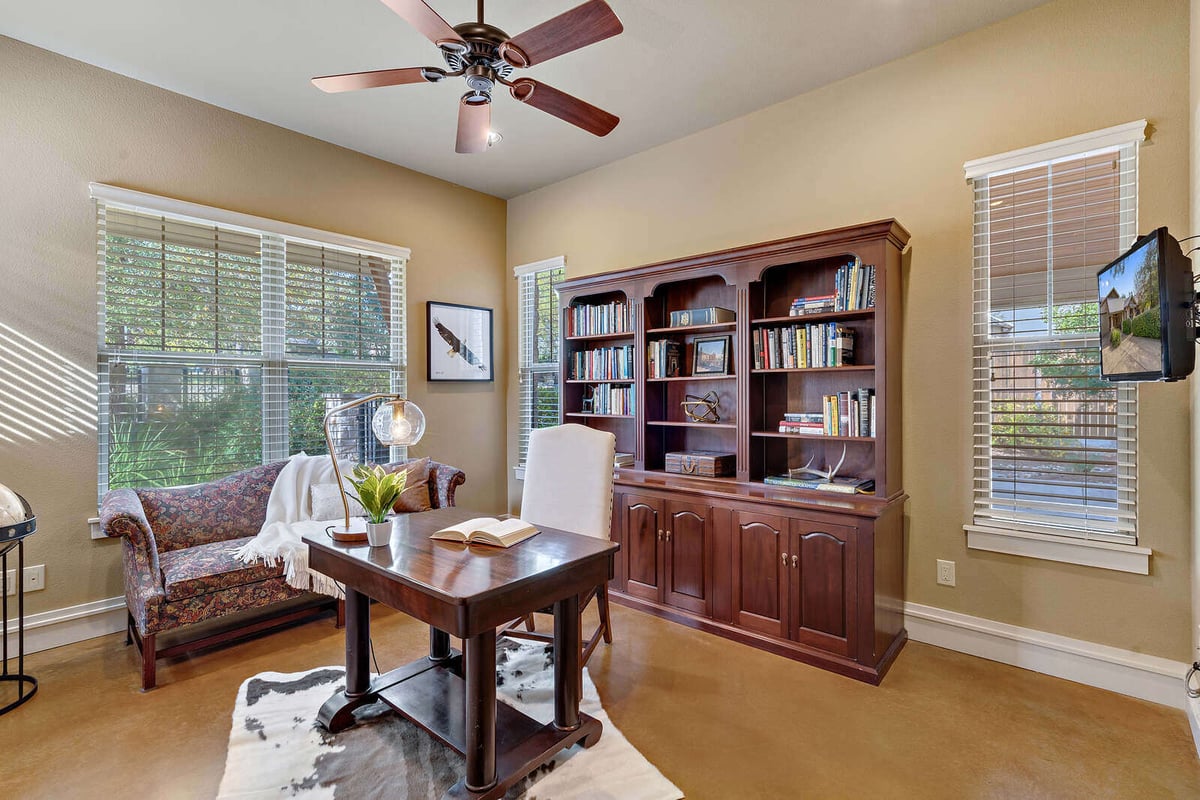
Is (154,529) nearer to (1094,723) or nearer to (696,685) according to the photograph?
(696,685)

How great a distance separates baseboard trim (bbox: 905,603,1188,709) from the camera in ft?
7.58

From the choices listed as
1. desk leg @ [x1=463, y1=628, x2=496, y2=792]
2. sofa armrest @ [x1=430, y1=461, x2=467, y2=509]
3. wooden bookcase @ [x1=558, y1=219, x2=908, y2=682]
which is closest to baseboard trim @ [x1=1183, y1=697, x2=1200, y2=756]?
wooden bookcase @ [x1=558, y1=219, x2=908, y2=682]

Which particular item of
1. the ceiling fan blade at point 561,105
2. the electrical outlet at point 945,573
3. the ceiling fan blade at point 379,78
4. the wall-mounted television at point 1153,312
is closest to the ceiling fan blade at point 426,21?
the ceiling fan blade at point 379,78

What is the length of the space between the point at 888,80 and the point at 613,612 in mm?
3324

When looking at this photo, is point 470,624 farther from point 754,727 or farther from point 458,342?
point 458,342

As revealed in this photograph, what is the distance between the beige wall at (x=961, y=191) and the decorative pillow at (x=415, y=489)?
2329 millimetres

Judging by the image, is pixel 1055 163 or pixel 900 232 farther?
pixel 900 232

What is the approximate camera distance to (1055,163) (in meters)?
2.56

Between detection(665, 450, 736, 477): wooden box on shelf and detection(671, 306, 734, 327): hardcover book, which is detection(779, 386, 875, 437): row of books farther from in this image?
detection(671, 306, 734, 327): hardcover book

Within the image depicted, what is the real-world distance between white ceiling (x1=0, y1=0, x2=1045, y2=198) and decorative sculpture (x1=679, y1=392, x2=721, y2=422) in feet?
5.84

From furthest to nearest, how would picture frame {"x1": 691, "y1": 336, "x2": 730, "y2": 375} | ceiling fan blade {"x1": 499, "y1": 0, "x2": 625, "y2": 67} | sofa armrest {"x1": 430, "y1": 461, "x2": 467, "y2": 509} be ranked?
sofa armrest {"x1": 430, "y1": 461, "x2": 467, "y2": 509} → picture frame {"x1": 691, "y1": 336, "x2": 730, "y2": 375} → ceiling fan blade {"x1": 499, "y1": 0, "x2": 625, "y2": 67}

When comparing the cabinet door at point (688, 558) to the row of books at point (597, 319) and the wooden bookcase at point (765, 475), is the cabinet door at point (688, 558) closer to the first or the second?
the wooden bookcase at point (765, 475)

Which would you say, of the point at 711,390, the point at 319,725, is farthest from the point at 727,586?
the point at 319,725

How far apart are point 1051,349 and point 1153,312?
3.25 feet
